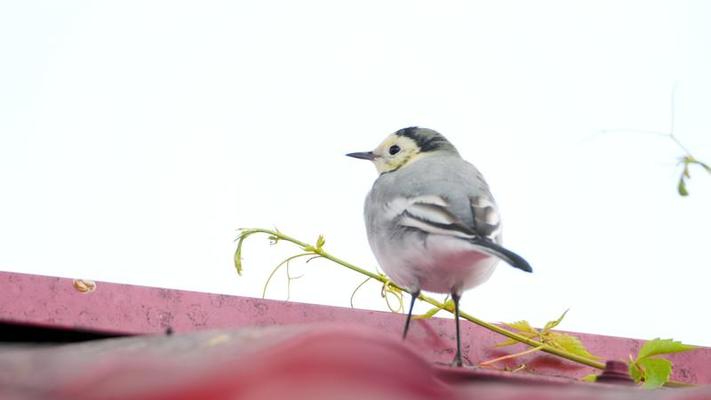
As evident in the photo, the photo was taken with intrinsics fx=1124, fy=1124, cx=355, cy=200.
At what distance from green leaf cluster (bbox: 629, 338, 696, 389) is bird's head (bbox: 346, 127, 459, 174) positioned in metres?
1.42

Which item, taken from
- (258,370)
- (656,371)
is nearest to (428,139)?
(656,371)

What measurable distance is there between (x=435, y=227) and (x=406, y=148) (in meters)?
0.98

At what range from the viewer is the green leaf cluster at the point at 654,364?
7.09 ft

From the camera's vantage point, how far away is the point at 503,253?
7.84ft

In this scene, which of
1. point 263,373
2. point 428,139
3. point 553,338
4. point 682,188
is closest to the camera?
point 263,373

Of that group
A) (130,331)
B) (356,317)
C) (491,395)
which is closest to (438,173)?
(356,317)

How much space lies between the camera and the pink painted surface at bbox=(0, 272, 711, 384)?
2.26 meters

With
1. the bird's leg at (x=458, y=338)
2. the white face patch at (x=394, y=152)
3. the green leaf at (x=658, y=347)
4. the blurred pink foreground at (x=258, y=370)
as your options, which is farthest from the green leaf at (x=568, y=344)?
the blurred pink foreground at (x=258, y=370)

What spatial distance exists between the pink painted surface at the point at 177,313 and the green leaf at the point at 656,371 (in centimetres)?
33

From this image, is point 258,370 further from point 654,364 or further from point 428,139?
point 428,139

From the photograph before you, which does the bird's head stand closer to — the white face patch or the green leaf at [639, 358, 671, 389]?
the white face patch

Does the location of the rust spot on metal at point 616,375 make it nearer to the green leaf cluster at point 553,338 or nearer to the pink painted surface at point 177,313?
the pink painted surface at point 177,313

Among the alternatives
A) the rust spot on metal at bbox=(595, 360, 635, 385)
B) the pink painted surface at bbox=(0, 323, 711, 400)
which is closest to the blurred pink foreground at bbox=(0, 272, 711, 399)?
the pink painted surface at bbox=(0, 323, 711, 400)

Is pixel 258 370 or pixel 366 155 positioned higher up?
pixel 366 155
